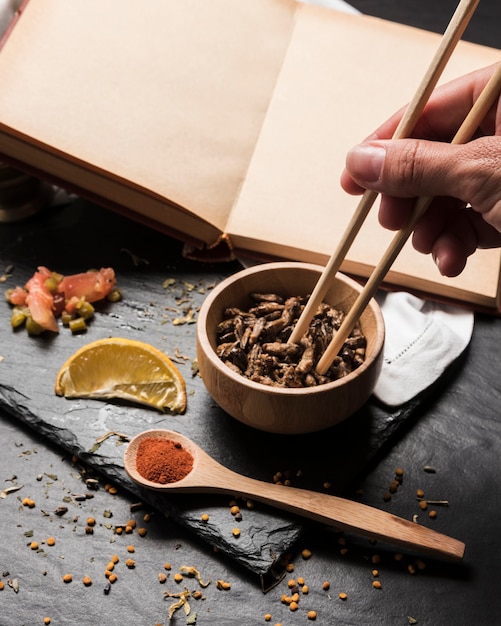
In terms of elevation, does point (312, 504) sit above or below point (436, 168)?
below

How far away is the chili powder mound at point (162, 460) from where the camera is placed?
Answer: 5.29 ft

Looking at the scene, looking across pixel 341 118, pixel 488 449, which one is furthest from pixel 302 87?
pixel 488 449

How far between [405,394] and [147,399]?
604mm

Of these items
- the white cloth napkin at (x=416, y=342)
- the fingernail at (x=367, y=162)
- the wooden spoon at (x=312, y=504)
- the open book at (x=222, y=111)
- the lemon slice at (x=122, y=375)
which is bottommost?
the lemon slice at (x=122, y=375)

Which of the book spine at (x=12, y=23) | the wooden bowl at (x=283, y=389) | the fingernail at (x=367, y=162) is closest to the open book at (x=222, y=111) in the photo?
the book spine at (x=12, y=23)

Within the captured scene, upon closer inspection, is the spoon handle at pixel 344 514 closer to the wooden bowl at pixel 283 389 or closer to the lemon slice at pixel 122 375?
the wooden bowl at pixel 283 389

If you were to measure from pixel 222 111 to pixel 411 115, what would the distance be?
0.90m

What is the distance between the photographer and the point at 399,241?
1494 millimetres

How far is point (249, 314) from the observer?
5.86ft

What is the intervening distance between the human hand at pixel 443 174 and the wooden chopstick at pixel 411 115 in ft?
0.13

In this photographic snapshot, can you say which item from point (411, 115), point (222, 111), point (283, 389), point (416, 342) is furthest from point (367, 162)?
point (222, 111)

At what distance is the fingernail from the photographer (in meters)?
1.45

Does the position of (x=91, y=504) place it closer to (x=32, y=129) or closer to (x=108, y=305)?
(x=108, y=305)

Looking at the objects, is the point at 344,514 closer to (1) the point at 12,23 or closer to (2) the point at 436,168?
(2) the point at 436,168
